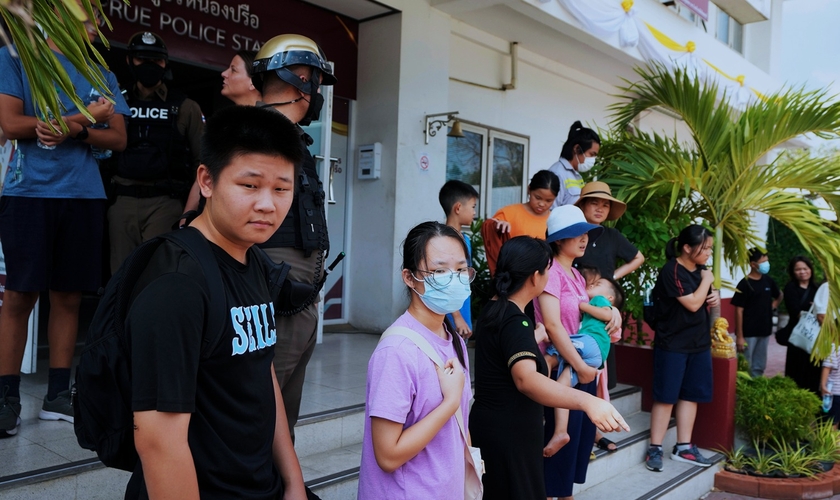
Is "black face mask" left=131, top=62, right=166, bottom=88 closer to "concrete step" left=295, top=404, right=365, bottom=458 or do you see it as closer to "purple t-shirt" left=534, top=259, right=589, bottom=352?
"concrete step" left=295, top=404, right=365, bottom=458

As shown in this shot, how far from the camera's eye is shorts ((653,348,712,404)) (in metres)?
5.09

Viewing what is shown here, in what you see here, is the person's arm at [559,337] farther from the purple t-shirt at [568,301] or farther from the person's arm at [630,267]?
the person's arm at [630,267]

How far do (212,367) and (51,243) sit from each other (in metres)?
2.09

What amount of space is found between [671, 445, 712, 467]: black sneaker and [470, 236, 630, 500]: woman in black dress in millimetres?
2919

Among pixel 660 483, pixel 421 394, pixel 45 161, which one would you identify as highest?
pixel 45 161

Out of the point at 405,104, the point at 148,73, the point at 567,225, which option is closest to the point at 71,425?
the point at 148,73

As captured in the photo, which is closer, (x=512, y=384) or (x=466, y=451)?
(x=466, y=451)

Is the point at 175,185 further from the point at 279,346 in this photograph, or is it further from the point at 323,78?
the point at 279,346

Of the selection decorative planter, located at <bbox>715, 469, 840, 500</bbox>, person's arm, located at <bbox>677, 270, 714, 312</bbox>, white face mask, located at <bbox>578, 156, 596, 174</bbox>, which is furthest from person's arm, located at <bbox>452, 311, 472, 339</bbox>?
decorative planter, located at <bbox>715, 469, 840, 500</bbox>

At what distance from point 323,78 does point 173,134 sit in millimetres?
1497

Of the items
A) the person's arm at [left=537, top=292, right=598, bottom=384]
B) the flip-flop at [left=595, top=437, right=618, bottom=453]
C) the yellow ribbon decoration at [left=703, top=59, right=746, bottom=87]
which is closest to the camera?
the person's arm at [left=537, top=292, right=598, bottom=384]

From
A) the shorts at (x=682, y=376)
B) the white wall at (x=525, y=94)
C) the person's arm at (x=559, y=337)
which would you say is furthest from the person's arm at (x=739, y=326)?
the person's arm at (x=559, y=337)

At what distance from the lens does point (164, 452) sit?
1.40 meters

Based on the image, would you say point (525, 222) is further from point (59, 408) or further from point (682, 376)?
point (59, 408)
